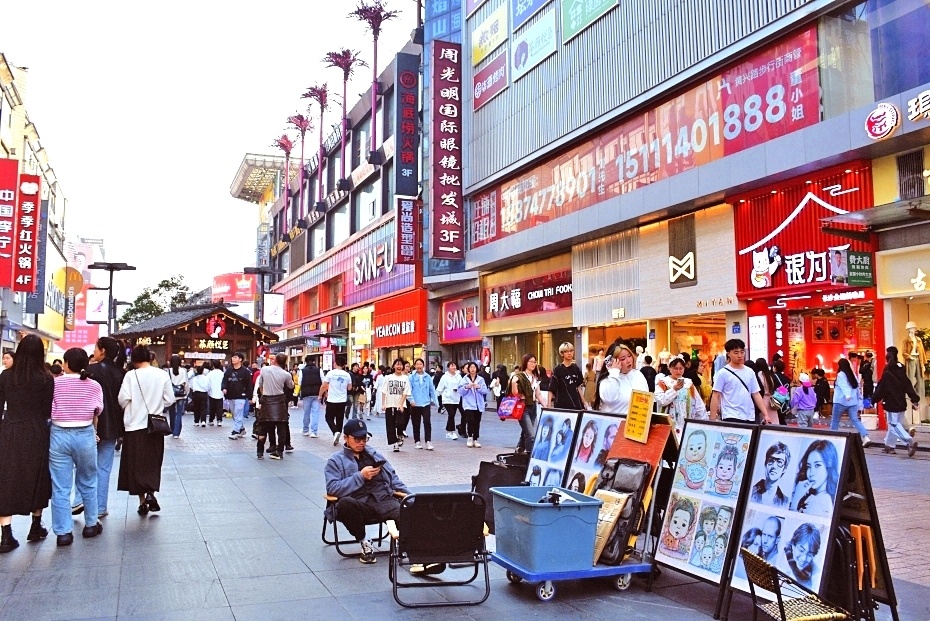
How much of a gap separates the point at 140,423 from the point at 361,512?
3.22 metres

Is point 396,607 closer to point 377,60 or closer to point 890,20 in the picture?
point 890,20

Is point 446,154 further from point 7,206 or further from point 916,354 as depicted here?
point 916,354

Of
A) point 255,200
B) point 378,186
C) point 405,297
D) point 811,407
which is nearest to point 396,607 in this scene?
point 811,407

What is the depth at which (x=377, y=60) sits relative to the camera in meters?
52.2

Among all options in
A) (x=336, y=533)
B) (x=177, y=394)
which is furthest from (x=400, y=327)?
(x=336, y=533)

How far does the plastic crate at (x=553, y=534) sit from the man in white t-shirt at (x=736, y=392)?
11.3 feet

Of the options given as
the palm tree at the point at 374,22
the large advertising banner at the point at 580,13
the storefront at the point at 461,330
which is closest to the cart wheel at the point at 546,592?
the large advertising banner at the point at 580,13

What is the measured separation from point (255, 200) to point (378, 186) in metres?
55.4

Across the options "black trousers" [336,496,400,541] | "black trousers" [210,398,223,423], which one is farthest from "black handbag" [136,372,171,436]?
"black trousers" [210,398,223,423]

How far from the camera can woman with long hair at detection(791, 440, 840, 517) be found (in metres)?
4.29

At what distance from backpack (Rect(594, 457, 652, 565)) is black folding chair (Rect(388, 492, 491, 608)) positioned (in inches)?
→ 38.9

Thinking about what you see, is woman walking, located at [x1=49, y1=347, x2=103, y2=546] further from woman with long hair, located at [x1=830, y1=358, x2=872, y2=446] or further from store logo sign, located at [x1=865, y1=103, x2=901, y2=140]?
store logo sign, located at [x1=865, y1=103, x2=901, y2=140]

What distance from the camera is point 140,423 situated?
315 inches

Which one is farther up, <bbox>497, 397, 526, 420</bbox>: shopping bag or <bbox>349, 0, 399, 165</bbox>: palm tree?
<bbox>349, 0, 399, 165</bbox>: palm tree
